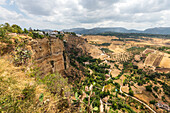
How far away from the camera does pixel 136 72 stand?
4369 centimetres

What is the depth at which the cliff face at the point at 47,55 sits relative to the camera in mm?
15296

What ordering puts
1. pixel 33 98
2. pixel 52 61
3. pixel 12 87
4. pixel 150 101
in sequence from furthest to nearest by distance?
1. pixel 150 101
2. pixel 52 61
3. pixel 33 98
4. pixel 12 87

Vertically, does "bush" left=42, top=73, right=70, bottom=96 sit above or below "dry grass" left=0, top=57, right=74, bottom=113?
below

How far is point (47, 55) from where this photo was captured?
1827cm

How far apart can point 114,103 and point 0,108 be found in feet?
81.7

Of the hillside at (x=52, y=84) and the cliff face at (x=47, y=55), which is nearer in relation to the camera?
the hillside at (x=52, y=84)

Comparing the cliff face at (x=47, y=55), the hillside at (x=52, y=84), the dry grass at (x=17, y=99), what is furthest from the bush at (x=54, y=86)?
the cliff face at (x=47, y=55)

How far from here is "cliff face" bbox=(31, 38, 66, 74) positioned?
50.2ft

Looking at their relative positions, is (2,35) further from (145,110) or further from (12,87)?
(145,110)

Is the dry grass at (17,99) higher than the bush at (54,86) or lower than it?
higher

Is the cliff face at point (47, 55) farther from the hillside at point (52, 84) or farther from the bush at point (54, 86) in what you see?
the bush at point (54, 86)

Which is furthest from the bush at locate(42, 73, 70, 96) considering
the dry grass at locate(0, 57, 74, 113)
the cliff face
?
the cliff face

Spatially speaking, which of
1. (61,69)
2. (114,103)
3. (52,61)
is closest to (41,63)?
(52,61)

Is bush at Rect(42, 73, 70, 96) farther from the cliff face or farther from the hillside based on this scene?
the cliff face
